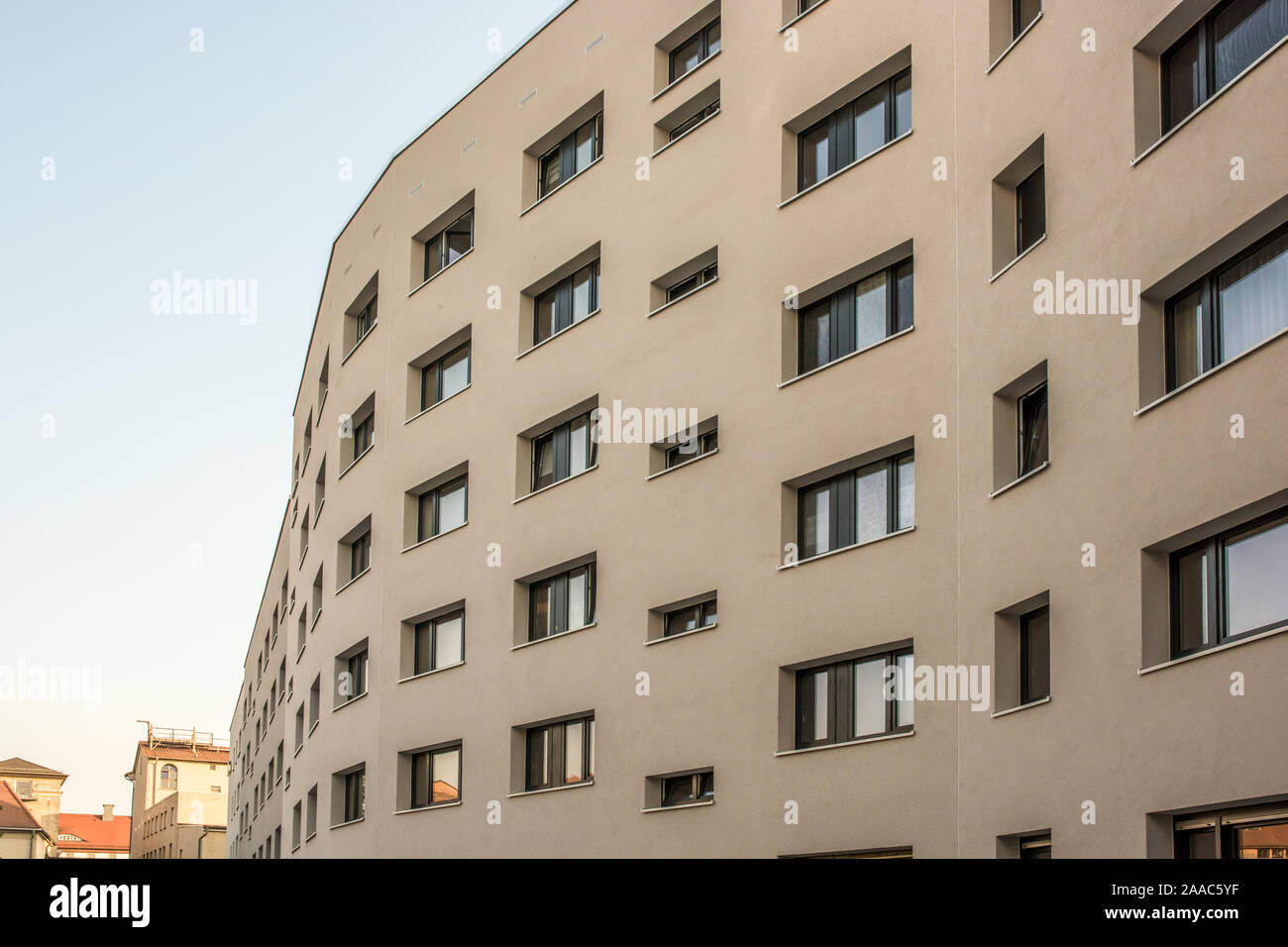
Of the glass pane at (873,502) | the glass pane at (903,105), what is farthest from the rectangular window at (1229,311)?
the glass pane at (903,105)

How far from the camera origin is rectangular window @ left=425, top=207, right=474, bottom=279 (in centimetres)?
3666

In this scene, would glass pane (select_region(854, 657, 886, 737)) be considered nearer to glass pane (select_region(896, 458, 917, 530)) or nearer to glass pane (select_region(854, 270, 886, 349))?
glass pane (select_region(896, 458, 917, 530))

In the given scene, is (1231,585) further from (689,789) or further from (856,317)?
(689,789)

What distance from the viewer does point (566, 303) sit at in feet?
106

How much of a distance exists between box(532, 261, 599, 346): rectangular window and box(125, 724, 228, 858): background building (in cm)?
9450

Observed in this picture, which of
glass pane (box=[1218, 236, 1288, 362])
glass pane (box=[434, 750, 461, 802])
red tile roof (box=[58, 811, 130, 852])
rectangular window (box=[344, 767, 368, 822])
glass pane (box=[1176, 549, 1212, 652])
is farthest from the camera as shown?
red tile roof (box=[58, 811, 130, 852])

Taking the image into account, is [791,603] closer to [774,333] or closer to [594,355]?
[774,333]

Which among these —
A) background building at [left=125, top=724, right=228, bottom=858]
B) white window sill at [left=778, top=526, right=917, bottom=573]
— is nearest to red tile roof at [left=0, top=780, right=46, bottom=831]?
background building at [left=125, top=724, right=228, bottom=858]

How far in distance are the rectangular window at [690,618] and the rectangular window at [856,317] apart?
180 inches

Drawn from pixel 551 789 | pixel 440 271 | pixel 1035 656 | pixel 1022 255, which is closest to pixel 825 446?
pixel 1022 255

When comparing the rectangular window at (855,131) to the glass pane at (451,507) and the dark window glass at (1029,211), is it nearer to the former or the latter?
the dark window glass at (1029,211)

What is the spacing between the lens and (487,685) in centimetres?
3188

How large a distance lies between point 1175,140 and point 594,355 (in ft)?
47.5

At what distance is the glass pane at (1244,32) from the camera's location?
1694 cm
